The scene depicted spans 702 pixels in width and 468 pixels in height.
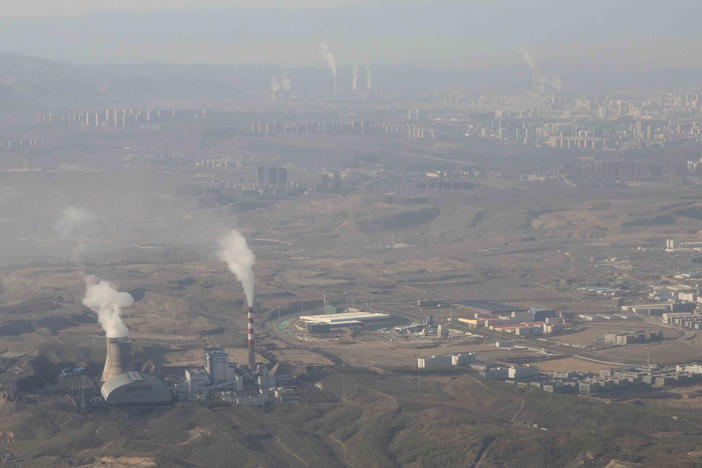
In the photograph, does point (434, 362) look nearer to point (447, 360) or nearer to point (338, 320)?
point (447, 360)

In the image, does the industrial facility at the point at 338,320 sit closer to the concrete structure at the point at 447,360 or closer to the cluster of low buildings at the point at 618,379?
the concrete structure at the point at 447,360

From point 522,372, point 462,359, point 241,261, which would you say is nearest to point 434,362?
point 462,359

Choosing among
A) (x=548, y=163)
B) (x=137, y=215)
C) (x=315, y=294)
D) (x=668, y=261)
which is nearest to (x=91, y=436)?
(x=315, y=294)

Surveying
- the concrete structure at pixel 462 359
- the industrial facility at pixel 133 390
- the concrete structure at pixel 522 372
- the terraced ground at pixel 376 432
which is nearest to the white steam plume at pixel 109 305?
the industrial facility at pixel 133 390

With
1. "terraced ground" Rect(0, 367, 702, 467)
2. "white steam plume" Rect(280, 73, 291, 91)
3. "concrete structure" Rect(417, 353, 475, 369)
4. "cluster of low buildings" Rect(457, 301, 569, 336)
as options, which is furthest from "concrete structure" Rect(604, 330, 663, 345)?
"white steam plume" Rect(280, 73, 291, 91)

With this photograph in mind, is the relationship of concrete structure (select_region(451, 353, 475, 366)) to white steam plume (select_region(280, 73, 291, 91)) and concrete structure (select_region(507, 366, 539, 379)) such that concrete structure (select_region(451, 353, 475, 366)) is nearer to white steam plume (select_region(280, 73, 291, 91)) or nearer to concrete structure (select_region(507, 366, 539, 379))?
concrete structure (select_region(507, 366, 539, 379))

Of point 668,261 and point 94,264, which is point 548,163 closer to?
point 668,261
